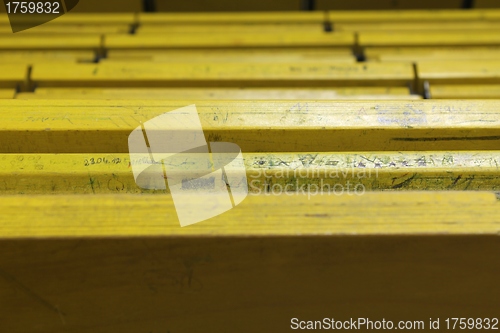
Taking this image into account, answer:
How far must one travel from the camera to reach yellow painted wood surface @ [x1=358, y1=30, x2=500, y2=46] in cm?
156

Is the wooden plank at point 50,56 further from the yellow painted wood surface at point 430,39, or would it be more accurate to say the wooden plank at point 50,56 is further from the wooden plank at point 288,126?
the yellow painted wood surface at point 430,39

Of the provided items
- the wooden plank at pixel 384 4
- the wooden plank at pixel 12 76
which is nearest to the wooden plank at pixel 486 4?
the wooden plank at pixel 384 4

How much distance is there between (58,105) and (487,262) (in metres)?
0.95

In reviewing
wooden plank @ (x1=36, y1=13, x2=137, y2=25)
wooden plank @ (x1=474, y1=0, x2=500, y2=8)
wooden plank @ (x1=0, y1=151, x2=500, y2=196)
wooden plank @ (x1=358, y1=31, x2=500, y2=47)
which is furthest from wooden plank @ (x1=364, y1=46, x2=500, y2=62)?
wooden plank @ (x1=36, y1=13, x2=137, y2=25)

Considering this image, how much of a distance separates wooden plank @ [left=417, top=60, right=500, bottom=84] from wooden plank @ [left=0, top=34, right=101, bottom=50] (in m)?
1.09

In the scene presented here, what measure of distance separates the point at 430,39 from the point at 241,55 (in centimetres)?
66

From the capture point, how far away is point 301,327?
95 cm

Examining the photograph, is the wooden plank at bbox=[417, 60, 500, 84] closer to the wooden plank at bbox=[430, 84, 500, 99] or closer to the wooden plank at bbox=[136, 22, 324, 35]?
the wooden plank at bbox=[430, 84, 500, 99]

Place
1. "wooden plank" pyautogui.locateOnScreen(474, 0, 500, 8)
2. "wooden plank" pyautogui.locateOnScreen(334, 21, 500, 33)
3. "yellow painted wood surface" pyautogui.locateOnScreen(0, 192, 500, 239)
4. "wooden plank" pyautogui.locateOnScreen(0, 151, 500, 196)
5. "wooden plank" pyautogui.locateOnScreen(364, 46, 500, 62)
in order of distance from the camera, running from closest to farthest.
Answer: "yellow painted wood surface" pyautogui.locateOnScreen(0, 192, 500, 239) < "wooden plank" pyautogui.locateOnScreen(0, 151, 500, 196) < "wooden plank" pyautogui.locateOnScreen(364, 46, 500, 62) < "wooden plank" pyautogui.locateOnScreen(334, 21, 500, 33) < "wooden plank" pyautogui.locateOnScreen(474, 0, 500, 8)

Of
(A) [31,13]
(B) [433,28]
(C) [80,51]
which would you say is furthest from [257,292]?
(A) [31,13]

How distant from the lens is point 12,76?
4.41ft

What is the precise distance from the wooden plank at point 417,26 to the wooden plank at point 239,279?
1024mm

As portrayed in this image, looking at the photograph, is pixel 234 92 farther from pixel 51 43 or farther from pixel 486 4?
pixel 486 4

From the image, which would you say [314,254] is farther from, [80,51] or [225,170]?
[80,51]
